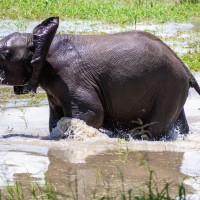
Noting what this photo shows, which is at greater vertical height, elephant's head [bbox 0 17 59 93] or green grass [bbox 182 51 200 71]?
elephant's head [bbox 0 17 59 93]

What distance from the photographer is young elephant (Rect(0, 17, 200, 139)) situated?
8.91m

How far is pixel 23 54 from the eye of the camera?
9.03 m

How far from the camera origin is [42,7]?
21625mm

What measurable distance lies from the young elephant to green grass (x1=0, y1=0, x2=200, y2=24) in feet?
36.3

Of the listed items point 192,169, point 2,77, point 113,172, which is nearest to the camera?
point 113,172

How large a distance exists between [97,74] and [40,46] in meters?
0.68

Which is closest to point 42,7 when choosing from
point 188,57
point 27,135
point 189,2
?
point 189,2

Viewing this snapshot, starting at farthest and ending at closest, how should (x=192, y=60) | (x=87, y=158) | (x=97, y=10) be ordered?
(x=97, y=10)
(x=192, y=60)
(x=87, y=158)

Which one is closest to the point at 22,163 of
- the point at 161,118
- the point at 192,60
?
the point at 161,118

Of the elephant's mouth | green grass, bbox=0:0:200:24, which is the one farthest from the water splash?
green grass, bbox=0:0:200:24

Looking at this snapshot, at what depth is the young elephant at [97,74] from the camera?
8.91 m

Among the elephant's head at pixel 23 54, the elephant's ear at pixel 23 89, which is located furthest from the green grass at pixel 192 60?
the elephant's head at pixel 23 54

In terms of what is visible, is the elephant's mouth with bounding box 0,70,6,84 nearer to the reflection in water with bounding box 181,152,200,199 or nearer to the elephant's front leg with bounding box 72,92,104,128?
the elephant's front leg with bounding box 72,92,104,128

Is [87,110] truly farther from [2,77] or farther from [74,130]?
[2,77]
